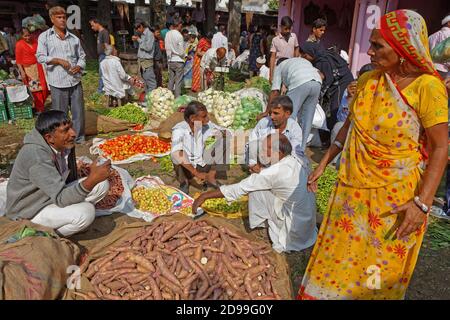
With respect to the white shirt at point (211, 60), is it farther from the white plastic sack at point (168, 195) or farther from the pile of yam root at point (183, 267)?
the pile of yam root at point (183, 267)

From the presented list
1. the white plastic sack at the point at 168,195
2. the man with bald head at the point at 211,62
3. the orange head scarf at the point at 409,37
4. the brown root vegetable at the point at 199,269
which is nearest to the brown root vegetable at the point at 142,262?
the brown root vegetable at the point at 199,269

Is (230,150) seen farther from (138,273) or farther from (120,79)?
(120,79)

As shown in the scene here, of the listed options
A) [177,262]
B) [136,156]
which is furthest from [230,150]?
[177,262]

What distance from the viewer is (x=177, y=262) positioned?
9.53ft

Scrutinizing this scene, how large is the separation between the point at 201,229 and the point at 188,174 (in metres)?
1.67

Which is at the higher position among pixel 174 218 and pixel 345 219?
pixel 345 219

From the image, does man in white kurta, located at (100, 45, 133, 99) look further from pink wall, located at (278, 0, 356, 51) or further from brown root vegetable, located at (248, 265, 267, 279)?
brown root vegetable, located at (248, 265, 267, 279)

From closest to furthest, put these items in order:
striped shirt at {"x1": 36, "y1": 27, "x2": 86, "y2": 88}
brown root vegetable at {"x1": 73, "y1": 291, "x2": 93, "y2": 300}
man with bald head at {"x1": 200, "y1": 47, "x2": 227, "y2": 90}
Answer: brown root vegetable at {"x1": 73, "y1": 291, "x2": 93, "y2": 300} < striped shirt at {"x1": 36, "y1": 27, "x2": 86, "y2": 88} < man with bald head at {"x1": 200, "y1": 47, "x2": 227, "y2": 90}

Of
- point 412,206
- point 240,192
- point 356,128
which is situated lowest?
point 240,192

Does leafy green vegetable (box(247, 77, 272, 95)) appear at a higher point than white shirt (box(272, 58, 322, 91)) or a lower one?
lower

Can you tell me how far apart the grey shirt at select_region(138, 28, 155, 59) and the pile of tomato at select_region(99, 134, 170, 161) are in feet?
13.1

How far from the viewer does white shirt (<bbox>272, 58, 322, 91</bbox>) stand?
5.13 m

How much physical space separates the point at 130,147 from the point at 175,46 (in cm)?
440

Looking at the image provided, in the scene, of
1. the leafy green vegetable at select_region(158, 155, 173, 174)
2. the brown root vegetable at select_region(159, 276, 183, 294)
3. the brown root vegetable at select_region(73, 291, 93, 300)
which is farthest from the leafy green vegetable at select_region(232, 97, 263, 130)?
the brown root vegetable at select_region(73, 291, 93, 300)
